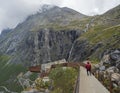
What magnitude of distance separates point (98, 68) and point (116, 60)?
434 centimetres

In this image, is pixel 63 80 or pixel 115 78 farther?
pixel 115 78

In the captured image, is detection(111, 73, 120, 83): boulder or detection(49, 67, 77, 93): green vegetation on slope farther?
detection(111, 73, 120, 83): boulder

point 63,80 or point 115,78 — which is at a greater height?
point 63,80

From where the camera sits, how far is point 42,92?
183 ft

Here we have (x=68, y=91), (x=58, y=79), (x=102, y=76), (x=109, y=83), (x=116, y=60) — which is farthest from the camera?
(x=116, y=60)

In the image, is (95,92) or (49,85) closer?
(95,92)

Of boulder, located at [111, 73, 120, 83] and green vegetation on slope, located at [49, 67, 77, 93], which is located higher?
green vegetation on slope, located at [49, 67, 77, 93]

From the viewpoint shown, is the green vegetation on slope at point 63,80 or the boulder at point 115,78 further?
the boulder at point 115,78

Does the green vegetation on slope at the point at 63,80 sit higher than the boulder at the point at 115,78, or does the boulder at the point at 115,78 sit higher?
the green vegetation on slope at the point at 63,80

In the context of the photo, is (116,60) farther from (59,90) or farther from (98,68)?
(59,90)

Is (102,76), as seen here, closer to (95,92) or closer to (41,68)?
(95,92)

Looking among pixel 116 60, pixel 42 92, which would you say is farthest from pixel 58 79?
pixel 116 60

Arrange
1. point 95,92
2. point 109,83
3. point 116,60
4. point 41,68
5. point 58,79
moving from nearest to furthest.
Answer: point 95,92 < point 109,83 < point 58,79 < point 116,60 < point 41,68

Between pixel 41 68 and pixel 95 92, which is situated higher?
pixel 95 92
